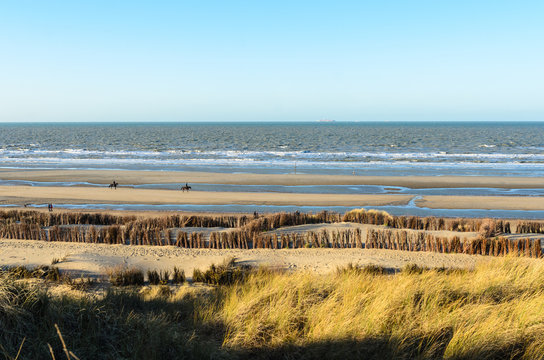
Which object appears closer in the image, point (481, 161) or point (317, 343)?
point (317, 343)

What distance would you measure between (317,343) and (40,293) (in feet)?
11.4

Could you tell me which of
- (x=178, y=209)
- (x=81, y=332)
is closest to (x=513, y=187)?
(x=178, y=209)

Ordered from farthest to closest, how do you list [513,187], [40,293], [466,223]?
1. [513,187]
2. [466,223]
3. [40,293]

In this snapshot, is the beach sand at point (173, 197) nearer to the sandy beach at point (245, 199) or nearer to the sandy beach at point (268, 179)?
the sandy beach at point (245, 199)

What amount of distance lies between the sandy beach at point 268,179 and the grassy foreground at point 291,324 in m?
20.2

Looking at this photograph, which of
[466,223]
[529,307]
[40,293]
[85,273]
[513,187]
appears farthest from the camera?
[513,187]

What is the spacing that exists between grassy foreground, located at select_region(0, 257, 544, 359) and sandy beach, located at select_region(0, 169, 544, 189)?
20170mm

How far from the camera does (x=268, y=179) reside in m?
28.2

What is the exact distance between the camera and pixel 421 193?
23.1m

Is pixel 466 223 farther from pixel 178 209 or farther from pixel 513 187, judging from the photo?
pixel 513 187

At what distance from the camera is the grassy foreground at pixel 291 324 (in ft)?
15.6

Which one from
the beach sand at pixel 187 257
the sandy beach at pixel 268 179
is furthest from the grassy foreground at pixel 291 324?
the sandy beach at pixel 268 179

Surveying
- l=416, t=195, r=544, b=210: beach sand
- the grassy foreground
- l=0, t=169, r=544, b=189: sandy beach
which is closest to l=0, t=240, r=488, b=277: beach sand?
the grassy foreground

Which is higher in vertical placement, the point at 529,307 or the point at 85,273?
the point at 529,307
